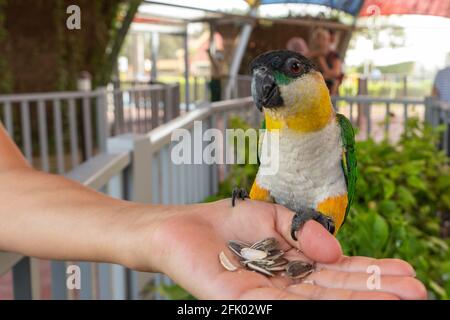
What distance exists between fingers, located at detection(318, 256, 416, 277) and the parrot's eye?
10cm

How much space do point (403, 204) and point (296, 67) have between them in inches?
25.7

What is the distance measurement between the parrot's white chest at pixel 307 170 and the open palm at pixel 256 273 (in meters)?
0.01

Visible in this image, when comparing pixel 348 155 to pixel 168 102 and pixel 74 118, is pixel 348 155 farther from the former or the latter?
pixel 168 102

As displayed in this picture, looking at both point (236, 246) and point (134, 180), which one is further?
point (134, 180)

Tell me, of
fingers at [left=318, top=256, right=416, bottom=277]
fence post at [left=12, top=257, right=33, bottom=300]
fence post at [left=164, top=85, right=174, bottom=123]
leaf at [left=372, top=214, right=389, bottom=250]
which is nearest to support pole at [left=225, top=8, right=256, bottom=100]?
fingers at [left=318, top=256, right=416, bottom=277]

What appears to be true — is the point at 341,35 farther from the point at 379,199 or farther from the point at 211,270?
the point at 379,199

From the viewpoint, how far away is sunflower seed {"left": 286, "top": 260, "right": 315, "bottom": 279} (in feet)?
0.90

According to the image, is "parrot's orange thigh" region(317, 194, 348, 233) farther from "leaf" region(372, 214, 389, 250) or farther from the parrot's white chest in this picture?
"leaf" region(372, 214, 389, 250)

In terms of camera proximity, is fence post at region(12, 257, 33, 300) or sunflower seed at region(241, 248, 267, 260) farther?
fence post at region(12, 257, 33, 300)

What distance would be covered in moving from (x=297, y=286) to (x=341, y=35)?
0.13 m

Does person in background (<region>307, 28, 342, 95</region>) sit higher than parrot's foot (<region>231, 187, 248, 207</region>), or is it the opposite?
person in background (<region>307, 28, 342, 95</region>)

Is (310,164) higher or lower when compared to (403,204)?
higher

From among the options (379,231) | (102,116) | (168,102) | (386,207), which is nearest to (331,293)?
(379,231)

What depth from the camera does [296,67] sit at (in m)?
0.23
